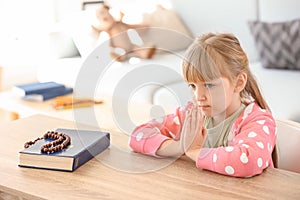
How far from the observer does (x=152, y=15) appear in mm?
3383

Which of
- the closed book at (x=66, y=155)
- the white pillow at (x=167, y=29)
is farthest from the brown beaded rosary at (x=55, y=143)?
the white pillow at (x=167, y=29)

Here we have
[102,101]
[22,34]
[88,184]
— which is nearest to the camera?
[88,184]

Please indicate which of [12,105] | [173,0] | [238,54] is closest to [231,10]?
[173,0]

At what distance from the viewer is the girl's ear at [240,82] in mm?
1189

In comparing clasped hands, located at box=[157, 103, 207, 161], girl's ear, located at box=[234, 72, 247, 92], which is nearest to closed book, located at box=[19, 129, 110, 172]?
clasped hands, located at box=[157, 103, 207, 161]

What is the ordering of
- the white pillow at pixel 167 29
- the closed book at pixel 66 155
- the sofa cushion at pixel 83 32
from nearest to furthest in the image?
1. the closed book at pixel 66 155
2. the sofa cushion at pixel 83 32
3. the white pillow at pixel 167 29

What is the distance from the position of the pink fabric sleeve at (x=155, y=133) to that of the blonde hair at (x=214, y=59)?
132mm

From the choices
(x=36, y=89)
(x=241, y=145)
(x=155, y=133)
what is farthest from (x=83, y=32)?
(x=241, y=145)

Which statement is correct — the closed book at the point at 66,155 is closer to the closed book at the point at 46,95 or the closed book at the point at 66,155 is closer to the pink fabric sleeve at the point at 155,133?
the pink fabric sleeve at the point at 155,133

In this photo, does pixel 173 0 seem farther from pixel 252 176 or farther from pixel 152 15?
pixel 252 176

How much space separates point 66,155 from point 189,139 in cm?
30

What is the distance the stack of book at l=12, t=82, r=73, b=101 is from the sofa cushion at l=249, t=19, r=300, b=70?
4.08 feet

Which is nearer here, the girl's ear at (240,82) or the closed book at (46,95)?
the girl's ear at (240,82)

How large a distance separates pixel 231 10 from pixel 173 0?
465 millimetres
